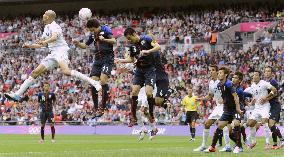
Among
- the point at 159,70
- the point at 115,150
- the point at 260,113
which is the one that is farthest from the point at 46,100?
the point at 159,70

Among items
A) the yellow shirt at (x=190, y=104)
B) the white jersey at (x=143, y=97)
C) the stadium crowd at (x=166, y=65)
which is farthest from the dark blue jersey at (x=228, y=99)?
the stadium crowd at (x=166, y=65)

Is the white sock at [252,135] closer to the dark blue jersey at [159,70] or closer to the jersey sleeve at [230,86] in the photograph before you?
the jersey sleeve at [230,86]

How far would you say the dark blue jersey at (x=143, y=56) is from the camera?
21172 millimetres

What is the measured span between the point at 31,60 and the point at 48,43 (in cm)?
3347

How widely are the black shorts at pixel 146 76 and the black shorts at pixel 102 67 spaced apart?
4.05 ft

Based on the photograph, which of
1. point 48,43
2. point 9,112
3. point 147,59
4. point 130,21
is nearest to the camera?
point 48,43

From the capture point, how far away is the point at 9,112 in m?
49.5

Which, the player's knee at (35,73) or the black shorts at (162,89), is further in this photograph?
the black shorts at (162,89)

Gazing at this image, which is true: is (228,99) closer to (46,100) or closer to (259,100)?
(259,100)

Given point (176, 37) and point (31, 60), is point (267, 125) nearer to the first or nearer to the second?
point (176, 37)

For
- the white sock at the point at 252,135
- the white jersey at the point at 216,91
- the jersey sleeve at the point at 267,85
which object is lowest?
the white sock at the point at 252,135

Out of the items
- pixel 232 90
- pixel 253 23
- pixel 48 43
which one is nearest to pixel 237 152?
pixel 232 90

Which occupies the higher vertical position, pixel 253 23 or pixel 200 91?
pixel 253 23

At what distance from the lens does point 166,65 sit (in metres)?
47.1
